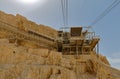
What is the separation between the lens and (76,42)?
108 feet

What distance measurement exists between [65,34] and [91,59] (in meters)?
7.44

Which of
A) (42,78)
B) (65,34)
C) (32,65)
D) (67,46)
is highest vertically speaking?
(65,34)

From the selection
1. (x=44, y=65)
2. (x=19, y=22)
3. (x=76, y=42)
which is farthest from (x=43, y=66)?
(x=19, y=22)

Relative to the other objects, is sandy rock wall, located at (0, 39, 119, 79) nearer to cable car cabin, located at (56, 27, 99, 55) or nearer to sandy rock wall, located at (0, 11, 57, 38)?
cable car cabin, located at (56, 27, 99, 55)

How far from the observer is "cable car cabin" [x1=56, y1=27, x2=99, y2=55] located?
3286 cm

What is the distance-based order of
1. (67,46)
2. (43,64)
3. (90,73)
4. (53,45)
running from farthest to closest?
(53,45) → (67,46) → (90,73) → (43,64)

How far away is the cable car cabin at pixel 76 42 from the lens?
32856mm

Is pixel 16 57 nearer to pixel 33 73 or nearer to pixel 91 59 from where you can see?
pixel 33 73

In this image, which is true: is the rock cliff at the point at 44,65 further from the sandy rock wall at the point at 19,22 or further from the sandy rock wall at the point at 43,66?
the sandy rock wall at the point at 19,22

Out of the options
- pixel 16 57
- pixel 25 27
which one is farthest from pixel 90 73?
pixel 25 27

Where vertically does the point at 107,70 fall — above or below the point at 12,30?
below

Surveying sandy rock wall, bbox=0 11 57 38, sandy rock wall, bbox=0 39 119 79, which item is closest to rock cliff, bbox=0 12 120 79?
sandy rock wall, bbox=0 39 119 79

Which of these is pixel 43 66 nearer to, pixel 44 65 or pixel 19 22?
pixel 44 65

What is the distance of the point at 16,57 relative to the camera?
25.7 metres
